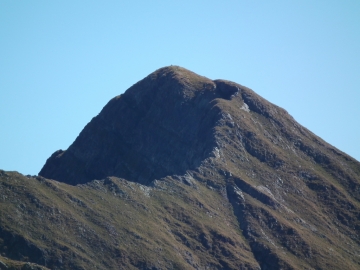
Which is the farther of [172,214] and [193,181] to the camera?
[193,181]

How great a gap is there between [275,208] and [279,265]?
21.3m

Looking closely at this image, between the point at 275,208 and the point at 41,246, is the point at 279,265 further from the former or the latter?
the point at 41,246

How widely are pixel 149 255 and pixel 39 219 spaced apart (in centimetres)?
2135

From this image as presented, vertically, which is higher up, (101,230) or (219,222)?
(219,222)

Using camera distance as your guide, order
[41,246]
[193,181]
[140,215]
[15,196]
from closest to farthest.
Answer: [41,246] < [15,196] < [140,215] < [193,181]

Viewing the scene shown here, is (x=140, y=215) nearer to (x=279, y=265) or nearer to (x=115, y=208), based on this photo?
(x=115, y=208)

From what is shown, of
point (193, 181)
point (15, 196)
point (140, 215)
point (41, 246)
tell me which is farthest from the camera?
point (193, 181)

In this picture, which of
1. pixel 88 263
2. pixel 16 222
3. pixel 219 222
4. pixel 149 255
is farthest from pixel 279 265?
pixel 16 222

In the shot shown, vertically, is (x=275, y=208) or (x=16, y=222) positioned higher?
(x=275, y=208)

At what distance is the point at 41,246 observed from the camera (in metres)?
160

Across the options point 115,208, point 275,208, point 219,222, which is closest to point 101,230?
point 115,208

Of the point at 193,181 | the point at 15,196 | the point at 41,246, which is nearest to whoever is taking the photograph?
the point at 41,246

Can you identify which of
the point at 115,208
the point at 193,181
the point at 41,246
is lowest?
the point at 41,246

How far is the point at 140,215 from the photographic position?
7131 inches
